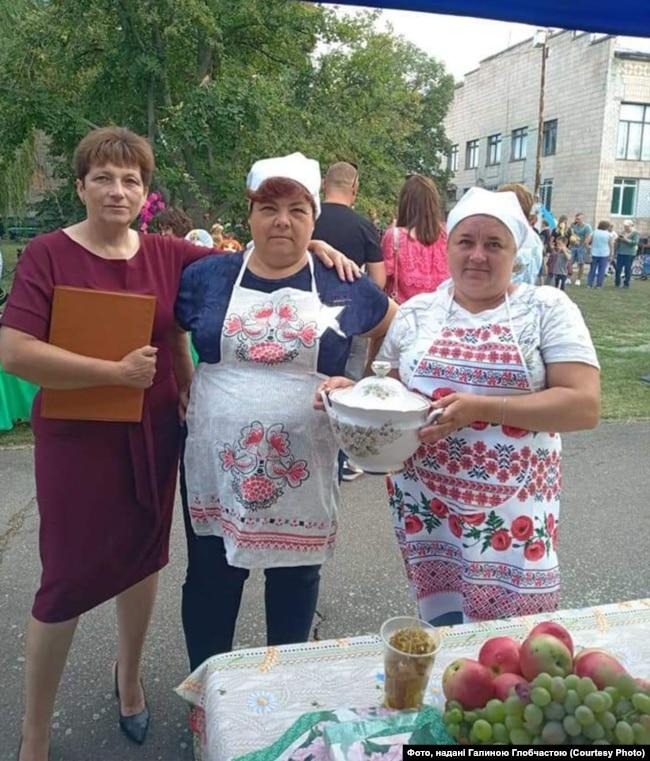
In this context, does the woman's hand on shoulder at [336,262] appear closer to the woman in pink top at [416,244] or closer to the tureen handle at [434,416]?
the tureen handle at [434,416]

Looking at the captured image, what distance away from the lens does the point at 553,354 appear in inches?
67.6

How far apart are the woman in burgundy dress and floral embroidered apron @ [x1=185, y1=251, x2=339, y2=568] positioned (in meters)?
0.18

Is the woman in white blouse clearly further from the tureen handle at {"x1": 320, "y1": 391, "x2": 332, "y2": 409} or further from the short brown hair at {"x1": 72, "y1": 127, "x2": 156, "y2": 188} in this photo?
the short brown hair at {"x1": 72, "y1": 127, "x2": 156, "y2": 188}

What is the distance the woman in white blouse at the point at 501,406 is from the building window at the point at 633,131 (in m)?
29.1

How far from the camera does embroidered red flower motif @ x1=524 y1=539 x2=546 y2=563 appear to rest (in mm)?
1743

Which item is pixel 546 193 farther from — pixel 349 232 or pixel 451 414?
pixel 451 414

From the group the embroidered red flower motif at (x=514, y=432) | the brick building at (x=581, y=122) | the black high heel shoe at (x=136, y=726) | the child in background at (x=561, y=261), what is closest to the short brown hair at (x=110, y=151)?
the embroidered red flower motif at (x=514, y=432)

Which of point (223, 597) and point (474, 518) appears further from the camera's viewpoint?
point (223, 597)

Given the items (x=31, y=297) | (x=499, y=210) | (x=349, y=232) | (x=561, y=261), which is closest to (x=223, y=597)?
(x=31, y=297)

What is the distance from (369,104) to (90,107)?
7.25 meters

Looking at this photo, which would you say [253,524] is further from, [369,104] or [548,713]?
[369,104]

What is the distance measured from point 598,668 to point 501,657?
0.16 m

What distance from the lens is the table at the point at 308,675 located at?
48.5 inches

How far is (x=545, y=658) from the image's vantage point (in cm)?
102
